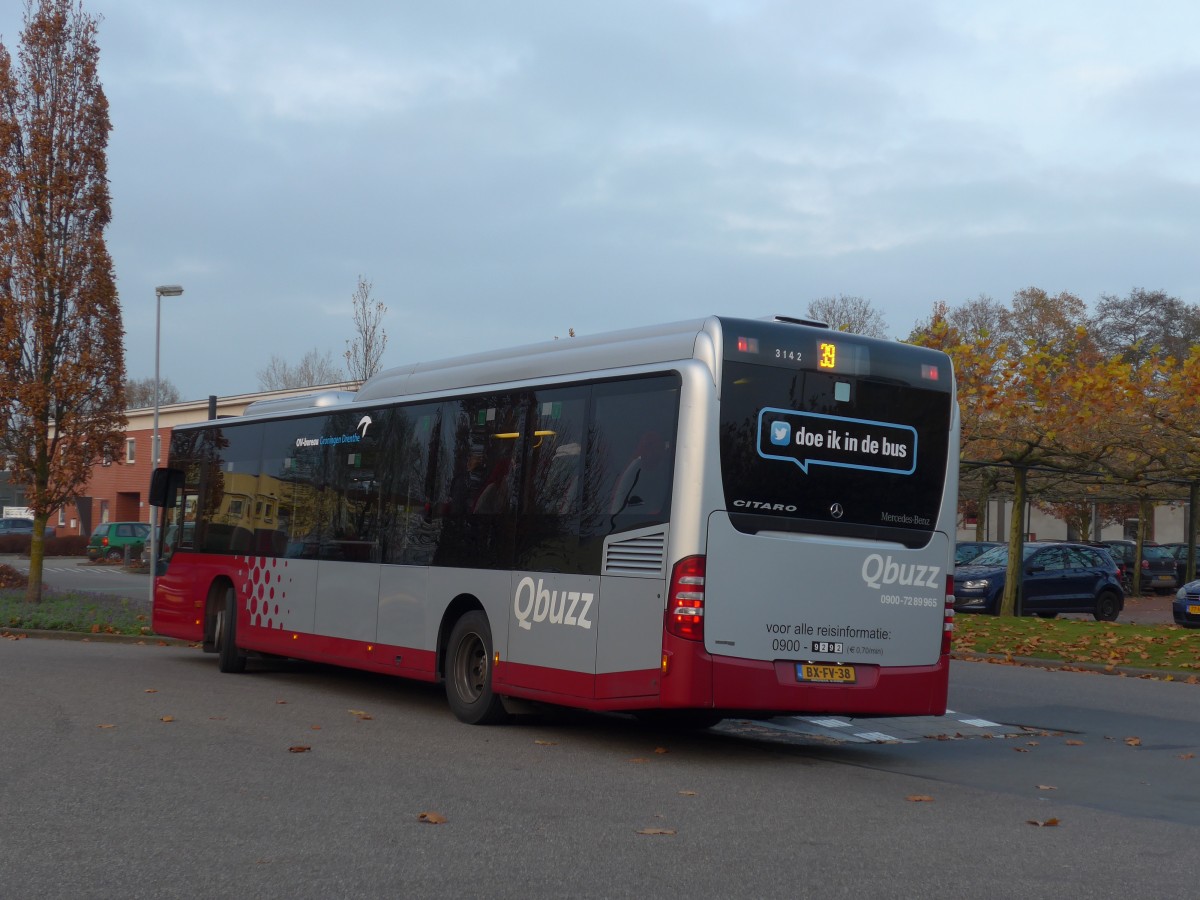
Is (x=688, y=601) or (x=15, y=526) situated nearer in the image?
(x=688, y=601)

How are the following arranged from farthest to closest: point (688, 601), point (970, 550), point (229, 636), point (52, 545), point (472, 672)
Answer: point (52, 545)
point (970, 550)
point (229, 636)
point (472, 672)
point (688, 601)

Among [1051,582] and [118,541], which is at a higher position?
[1051,582]

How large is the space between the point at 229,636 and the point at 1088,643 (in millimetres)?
12396

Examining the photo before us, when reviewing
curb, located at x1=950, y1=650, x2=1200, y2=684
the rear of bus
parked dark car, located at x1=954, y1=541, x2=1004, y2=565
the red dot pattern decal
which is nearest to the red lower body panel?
the rear of bus

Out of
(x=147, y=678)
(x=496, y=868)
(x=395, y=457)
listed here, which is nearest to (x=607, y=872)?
(x=496, y=868)

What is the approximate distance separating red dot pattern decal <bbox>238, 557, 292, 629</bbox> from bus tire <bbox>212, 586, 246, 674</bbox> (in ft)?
0.87

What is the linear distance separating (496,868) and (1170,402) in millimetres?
23540

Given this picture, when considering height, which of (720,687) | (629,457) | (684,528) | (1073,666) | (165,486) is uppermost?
(629,457)

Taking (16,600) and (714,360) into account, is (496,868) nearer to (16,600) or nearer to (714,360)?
(714,360)

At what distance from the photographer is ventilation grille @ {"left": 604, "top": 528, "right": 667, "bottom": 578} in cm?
1016

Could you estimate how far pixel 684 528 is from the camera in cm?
1001

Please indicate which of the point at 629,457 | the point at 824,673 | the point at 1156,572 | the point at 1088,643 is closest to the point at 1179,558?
the point at 1156,572

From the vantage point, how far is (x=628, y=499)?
10.6 metres

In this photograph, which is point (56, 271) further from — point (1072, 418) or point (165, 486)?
point (1072, 418)
